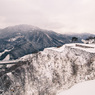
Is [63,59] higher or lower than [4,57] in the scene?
higher

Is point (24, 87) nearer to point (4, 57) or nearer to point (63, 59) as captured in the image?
point (63, 59)

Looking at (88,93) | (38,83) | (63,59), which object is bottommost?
(38,83)

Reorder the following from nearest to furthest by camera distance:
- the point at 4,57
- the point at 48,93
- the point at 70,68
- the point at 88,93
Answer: the point at 88,93 → the point at 48,93 → the point at 70,68 → the point at 4,57

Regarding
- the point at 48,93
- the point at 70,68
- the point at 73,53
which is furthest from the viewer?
the point at 73,53

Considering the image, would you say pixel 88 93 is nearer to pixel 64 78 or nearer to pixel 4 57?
pixel 64 78

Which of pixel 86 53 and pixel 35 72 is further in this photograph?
pixel 35 72

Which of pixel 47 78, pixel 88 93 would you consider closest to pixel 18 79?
pixel 47 78

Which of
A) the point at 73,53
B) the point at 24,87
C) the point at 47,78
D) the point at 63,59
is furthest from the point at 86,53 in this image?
the point at 24,87
